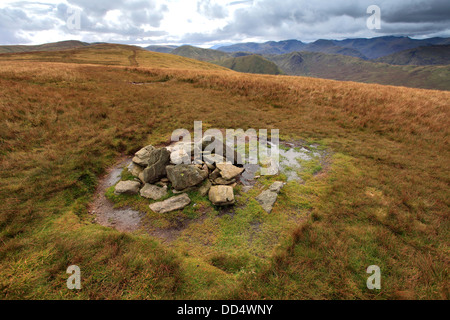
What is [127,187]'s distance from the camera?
852 centimetres

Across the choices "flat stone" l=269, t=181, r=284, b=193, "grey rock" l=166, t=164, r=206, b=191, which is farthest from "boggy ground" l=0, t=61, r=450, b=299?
"grey rock" l=166, t=164, r=206, b=191

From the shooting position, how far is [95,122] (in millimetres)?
14828

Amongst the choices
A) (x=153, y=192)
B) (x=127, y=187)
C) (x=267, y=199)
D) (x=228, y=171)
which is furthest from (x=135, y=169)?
(x=267, y=199)

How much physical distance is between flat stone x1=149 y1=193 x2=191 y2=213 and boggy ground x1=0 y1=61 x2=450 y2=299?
1184 mm

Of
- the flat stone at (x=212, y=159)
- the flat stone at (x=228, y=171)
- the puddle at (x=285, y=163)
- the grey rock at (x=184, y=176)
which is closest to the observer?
the grey rock at (x=184, y=176)

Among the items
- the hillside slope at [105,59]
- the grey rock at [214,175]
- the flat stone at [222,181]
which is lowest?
the flat stone at [222,181]

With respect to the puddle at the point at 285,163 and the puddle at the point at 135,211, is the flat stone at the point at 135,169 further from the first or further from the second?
the puddle at the point at 285,163

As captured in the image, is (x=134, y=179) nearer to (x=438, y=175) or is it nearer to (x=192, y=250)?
(x=192, y=250)

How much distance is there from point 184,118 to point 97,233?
1262cm

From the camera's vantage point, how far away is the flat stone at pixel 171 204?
7.60 m

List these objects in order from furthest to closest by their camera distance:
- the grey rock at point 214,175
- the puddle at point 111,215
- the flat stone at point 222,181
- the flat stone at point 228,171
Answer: the grey rock at point 214,175 < the flat stone at point 228,171 < the flat stone at point 222,181 < the puddle at point 111,215

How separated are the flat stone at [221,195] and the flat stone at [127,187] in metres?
3.52

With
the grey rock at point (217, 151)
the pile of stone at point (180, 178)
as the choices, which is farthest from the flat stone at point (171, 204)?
the grey rock at point (217, 151)

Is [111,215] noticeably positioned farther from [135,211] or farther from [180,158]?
[180,158]
